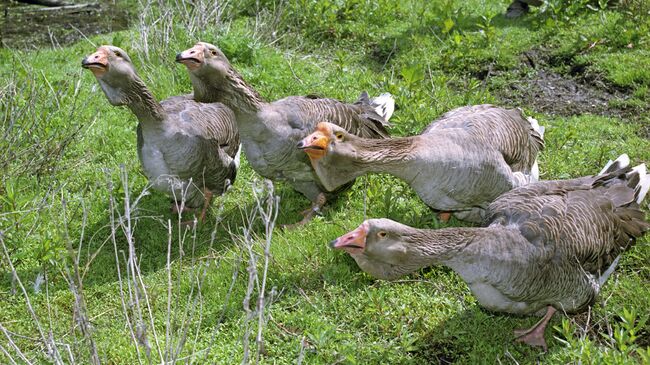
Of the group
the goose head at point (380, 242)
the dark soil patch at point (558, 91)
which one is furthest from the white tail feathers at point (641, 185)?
the dark soil patch at point (558, 91)

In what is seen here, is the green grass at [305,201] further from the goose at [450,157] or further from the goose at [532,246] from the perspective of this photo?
the goose at [450,157]

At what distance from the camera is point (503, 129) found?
539 cm

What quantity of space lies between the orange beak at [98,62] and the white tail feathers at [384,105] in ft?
7.93

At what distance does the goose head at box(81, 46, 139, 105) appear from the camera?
5.13 metres

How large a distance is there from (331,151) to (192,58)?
138 cm

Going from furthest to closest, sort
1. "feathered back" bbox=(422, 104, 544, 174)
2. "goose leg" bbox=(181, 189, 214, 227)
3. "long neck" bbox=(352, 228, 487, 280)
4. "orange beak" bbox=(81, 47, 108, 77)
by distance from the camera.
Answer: "goose leg" bbox=(181, 189, 214, 227)
"feathered back" bbox=(422, 104, 544, 174)
"orange beak" bbox=(81, 47, 108, 77)
"long neck" bbox=(352, 228, 487, 280)

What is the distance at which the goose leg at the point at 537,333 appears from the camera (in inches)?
179

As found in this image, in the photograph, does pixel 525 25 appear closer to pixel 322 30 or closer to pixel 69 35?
pixel 322 30

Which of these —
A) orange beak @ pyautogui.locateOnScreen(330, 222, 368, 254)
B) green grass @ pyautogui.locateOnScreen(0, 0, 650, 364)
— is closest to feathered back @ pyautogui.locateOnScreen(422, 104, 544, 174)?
green grass @ pyautogui.locateOnScreen(0, 0, 650, 364)

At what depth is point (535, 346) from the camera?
459 cm

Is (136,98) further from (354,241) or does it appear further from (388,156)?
(354,241)

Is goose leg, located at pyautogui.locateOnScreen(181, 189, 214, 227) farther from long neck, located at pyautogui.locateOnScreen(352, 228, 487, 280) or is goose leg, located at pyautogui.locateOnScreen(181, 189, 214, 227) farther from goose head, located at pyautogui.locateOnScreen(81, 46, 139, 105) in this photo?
long neck, located at pyautogui.locateOnScreen(352, 228, 487, 280)

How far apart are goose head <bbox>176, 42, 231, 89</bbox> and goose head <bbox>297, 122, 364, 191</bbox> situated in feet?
3.82

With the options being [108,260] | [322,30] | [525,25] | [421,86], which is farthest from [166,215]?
[525,25]
